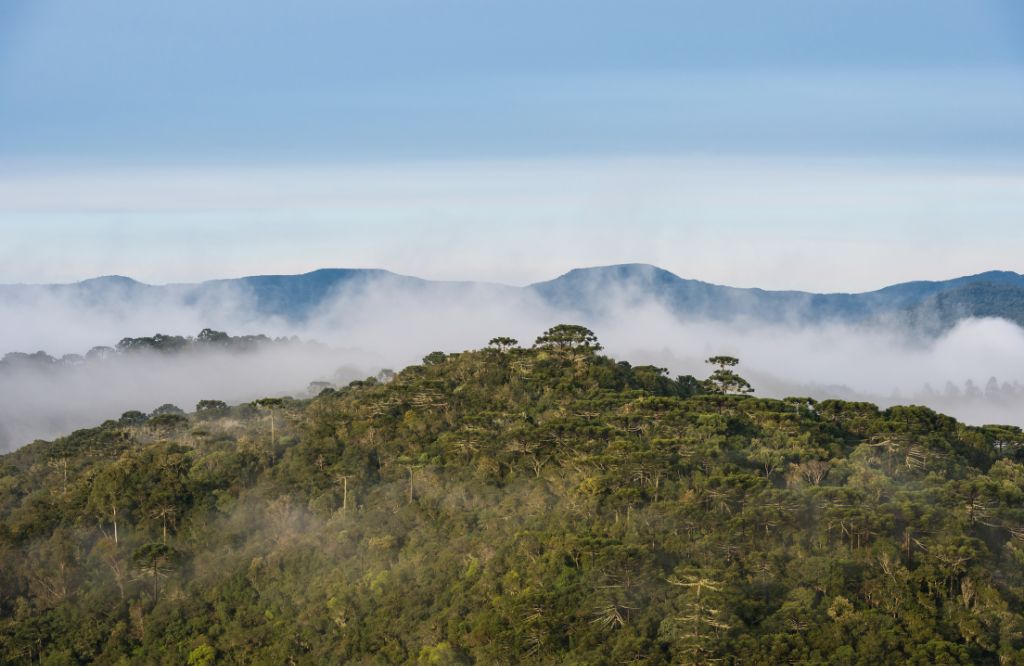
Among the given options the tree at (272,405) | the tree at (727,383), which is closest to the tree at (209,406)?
the tree at (272,405)

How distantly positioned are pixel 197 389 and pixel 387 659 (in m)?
124

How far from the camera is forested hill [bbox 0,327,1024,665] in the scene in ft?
180

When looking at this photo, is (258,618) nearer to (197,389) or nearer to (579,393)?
(579,393)

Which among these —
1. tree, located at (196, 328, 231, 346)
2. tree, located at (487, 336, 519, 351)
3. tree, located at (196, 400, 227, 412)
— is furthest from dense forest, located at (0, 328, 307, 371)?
tree, located at (487, 336, 519, 351)

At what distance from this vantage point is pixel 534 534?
62.3 metres

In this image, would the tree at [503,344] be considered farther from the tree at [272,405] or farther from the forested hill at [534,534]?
the tree at [272,405]

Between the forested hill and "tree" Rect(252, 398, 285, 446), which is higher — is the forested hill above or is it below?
below

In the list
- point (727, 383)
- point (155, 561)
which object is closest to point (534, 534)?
point (155, 561)

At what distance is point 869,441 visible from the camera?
2805 inches

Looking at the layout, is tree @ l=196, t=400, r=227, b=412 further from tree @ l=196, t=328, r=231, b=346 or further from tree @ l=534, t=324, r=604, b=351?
tree @ l=196, t=328, r=231, b=346

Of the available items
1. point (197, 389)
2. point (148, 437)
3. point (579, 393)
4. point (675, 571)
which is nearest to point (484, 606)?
point (675, 571)

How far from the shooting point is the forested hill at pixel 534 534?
54844 millimetres

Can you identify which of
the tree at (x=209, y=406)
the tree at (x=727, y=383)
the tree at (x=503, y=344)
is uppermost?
the tree at (x=503, y=344)

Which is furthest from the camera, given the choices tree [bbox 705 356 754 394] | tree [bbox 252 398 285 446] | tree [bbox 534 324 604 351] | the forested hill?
tree [bbox 534 324 604 351]
